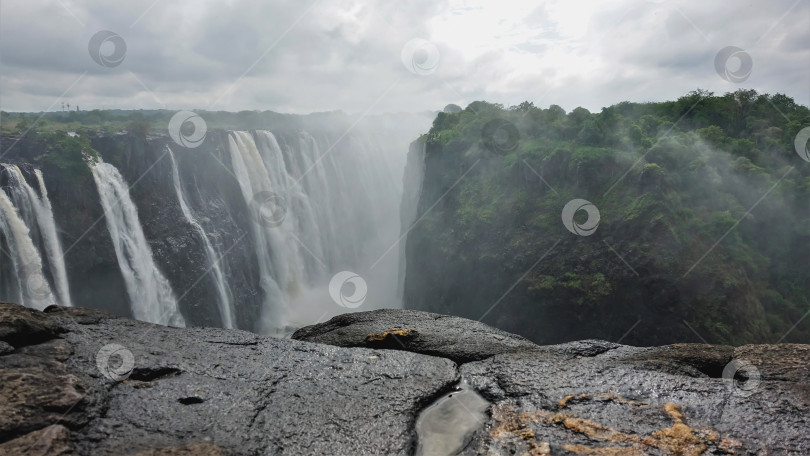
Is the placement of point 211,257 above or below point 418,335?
above

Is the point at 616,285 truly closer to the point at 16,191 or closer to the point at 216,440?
the point at 216,440

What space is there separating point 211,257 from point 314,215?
40.6 ft

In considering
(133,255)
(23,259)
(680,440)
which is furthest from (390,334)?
(133,255)

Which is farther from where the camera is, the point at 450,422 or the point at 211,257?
the point at 211,257

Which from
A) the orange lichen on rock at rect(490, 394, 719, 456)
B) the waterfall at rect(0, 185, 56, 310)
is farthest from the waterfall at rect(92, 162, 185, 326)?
the orange lichen on rock at rect(490, 394, 719, 456)

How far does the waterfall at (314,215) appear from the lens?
32.0 m

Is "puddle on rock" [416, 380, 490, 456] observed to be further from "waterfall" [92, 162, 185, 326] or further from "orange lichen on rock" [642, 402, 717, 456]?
"waterfall" [92, 162, 185, 326]

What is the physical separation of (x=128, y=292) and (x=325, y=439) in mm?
22901

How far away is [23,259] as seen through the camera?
18.3 meters

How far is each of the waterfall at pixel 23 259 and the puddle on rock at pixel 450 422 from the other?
66.5 feet

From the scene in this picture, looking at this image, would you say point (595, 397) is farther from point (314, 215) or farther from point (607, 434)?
point (314, 215)

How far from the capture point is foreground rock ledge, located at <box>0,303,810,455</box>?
3148 mm

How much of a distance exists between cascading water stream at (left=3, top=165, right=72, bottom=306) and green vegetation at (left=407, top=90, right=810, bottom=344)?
19697 mm

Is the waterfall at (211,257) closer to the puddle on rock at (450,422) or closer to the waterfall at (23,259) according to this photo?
the waterfall at (23,259)
